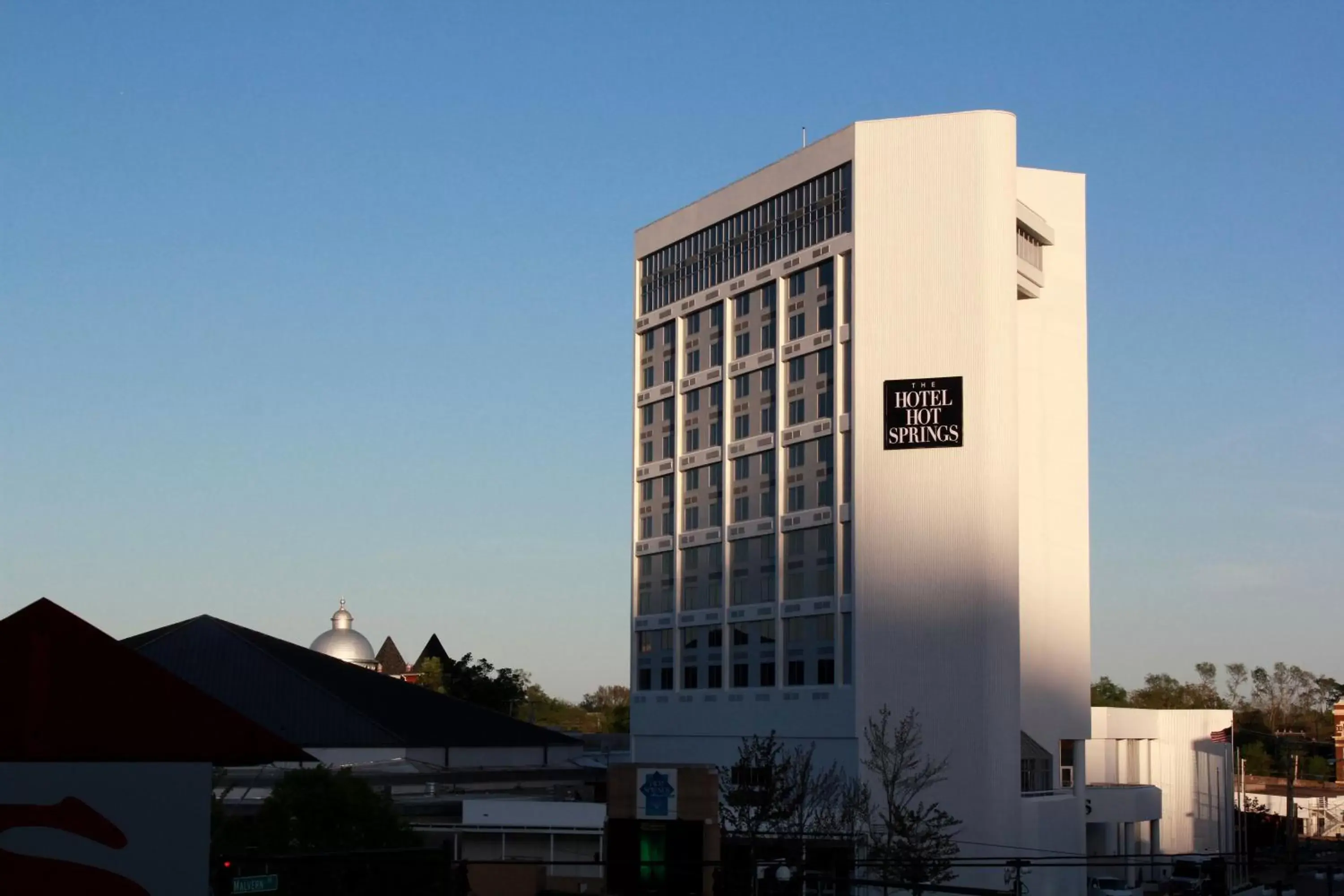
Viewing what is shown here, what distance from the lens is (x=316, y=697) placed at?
12031 centimetres

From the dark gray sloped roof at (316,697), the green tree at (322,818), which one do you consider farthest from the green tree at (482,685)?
the green tree at (322,818)

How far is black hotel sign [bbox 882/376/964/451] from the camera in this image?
95938mm

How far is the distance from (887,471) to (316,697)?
48593mm

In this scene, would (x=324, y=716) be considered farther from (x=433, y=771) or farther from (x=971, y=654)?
(x=971, y=654)

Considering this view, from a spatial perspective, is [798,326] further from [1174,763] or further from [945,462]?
[1174,763]

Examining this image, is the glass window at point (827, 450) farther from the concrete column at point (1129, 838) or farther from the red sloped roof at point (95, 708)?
the red sloped roof at point (95, 708)

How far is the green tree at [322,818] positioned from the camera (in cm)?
6028

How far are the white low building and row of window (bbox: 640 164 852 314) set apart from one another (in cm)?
4133

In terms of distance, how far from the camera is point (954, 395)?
314 feet


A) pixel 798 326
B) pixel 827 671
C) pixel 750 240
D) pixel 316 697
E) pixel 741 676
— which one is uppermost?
pixel 750 240

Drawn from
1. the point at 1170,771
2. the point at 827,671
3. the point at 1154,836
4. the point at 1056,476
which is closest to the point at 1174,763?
the point at 1170,771

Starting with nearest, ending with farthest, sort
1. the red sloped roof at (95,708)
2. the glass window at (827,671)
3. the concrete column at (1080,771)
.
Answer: the red sloped roof at (95,708), the glass window at (827,671), the concrete column at (1080,771)

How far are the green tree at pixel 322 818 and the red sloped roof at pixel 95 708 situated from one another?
37.8 m

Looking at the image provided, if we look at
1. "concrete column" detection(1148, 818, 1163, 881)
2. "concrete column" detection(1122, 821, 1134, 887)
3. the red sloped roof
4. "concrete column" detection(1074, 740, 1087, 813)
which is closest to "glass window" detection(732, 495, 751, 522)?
"concrete column" detection(1074, 740, 1087, 813)
